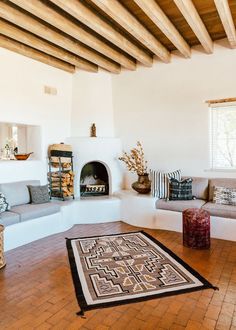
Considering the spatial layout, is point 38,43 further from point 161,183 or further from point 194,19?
point 161,183

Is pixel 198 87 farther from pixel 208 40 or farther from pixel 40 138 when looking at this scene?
pixel 40 138

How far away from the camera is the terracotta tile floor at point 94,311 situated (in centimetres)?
204

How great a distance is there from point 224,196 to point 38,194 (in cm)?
303

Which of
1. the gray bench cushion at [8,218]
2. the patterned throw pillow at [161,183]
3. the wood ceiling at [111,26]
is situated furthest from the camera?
the patterned throw pillow at [161,183]

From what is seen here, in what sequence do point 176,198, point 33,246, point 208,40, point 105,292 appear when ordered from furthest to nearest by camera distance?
point 176,198 < point 208,40 < point 33,246 < point 105,292

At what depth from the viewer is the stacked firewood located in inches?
190

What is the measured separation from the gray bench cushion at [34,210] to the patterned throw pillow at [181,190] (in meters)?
1.98

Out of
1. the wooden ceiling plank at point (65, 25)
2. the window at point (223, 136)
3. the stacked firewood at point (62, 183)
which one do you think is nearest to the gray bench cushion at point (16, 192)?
the stacked firewood at point (62, 183)

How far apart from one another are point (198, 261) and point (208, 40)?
10.7 ft

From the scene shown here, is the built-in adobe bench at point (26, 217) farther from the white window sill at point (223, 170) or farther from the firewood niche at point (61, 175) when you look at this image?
the white window sill at point (223, 170)

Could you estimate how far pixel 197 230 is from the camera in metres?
3.51

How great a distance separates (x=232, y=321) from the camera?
6.72 feet

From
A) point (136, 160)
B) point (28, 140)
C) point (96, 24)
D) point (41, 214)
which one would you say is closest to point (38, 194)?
point (41, 214)

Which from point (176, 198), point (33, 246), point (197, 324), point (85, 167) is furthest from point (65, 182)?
point (197, 324)
